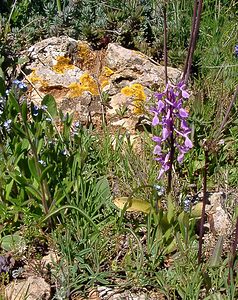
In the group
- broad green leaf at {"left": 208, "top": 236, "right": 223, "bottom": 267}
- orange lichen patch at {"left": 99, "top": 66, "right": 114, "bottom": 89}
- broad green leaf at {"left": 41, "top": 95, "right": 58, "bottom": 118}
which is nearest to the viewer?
broad green leaf at {"left": 208, "top": 236, "right": 223, "bottom": 267}

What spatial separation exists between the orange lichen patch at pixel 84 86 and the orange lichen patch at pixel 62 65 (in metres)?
0.14

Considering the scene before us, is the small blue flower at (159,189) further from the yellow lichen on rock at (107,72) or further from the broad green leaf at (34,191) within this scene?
the yellow lichen on rock at (107,72)

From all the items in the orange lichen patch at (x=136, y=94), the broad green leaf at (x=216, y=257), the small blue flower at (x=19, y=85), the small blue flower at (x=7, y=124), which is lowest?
the broad green leaf at (x=216, y=257)

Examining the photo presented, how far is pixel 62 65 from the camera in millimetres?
4090

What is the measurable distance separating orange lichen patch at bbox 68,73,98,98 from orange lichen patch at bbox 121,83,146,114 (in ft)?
0.63

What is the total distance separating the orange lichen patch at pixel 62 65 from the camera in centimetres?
407

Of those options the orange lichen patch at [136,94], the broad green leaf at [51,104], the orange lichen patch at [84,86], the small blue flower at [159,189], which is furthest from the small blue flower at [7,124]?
the orange lichen patch at [136,94]

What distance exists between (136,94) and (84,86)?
13.6 inches

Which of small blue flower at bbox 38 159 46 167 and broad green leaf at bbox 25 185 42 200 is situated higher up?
small blue flower at bbox 38 159 46 167

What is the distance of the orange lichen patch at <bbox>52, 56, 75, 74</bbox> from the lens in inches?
160

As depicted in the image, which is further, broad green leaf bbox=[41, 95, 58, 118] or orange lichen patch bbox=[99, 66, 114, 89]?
orange lichen patch bbox=[99, 66, 114, 89]

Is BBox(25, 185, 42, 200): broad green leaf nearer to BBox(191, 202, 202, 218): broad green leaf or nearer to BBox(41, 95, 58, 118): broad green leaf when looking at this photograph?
BBox(41, 95, 58, 118): broad green leaf

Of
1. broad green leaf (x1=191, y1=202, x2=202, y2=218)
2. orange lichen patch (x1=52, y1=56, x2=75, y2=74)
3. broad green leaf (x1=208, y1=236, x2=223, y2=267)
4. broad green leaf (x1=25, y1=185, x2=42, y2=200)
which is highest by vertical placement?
orange lichen patch (x1=52, y1=56, x2=75, y2=74)

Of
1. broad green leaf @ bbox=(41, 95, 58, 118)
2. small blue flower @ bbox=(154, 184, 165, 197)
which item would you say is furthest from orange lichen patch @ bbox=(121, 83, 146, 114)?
small blue flower @ bbox=(154, 184, 165, 197)
